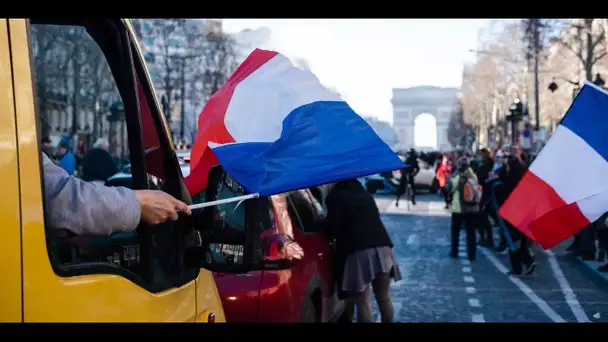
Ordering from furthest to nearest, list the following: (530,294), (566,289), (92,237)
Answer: (566,289) → (530,294) → (92,237)

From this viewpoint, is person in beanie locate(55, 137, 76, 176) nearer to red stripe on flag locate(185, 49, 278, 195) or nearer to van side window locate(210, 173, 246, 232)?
red stripe on flag locate(185, 49, 278, 195)

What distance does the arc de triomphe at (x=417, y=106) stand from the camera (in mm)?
132500

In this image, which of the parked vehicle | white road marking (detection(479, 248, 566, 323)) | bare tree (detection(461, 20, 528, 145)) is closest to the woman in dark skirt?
the parked vehicle

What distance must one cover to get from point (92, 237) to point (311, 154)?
31.0 inches

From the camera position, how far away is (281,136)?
323 cm

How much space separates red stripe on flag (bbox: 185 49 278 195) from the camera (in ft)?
11.6

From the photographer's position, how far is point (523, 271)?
1395cm

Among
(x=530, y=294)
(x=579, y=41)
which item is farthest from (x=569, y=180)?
(x=579, y=41)

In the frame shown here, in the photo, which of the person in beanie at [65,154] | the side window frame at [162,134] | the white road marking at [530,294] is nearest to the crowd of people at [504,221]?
the white road marking at [530,294]

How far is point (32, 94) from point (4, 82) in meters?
0.08

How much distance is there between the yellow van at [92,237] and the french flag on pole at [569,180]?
1310 millimetres

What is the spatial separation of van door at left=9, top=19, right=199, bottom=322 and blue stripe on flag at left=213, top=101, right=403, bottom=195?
0.89ft

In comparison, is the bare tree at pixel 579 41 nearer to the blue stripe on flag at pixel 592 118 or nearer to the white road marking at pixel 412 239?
the white road marking at pixel 412 239

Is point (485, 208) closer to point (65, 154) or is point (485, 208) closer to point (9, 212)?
point (65, 154)
